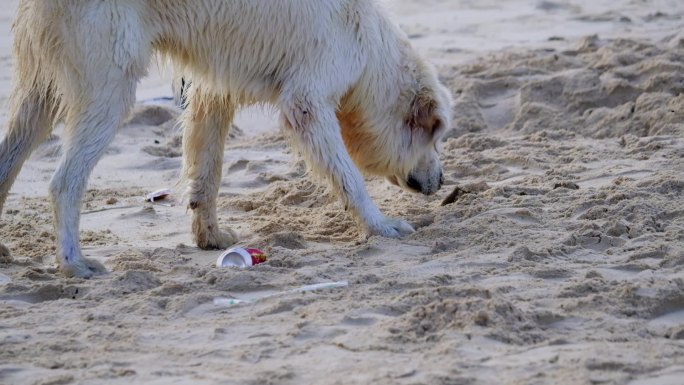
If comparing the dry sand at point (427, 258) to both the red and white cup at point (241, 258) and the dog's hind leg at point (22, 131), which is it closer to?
the red and white cup at point (241, 258)

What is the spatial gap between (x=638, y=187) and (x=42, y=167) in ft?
13.8

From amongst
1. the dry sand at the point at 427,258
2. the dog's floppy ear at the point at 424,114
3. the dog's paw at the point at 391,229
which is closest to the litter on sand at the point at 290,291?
the dry sand at the point at 427,258

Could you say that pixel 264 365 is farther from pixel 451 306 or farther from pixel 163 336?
pixel 451 306

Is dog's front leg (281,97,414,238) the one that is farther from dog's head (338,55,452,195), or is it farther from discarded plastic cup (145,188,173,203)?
discarded plastic cup (145,188,173,203)

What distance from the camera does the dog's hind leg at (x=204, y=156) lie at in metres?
6.98

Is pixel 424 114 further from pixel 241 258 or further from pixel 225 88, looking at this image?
pixel 241 258

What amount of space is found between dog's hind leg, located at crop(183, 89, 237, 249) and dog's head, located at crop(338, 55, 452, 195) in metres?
0.73

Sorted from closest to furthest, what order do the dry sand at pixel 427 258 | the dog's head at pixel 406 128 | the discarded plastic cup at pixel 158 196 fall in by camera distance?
1. the dry sand at pixel 427 258
2. the dog's head at pixel 406 128
3. the discarded plastic cup at pixel 158 196

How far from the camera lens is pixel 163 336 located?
4711 millimetres

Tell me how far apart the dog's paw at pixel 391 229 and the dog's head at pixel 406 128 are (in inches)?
24.4

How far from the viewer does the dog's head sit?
23.2ft

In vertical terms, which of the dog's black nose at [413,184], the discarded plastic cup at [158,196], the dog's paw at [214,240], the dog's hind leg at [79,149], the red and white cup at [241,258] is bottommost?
the dog's paw at [214,240]

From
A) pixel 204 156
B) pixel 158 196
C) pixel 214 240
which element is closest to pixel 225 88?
pixel 204 156

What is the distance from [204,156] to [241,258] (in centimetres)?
122
